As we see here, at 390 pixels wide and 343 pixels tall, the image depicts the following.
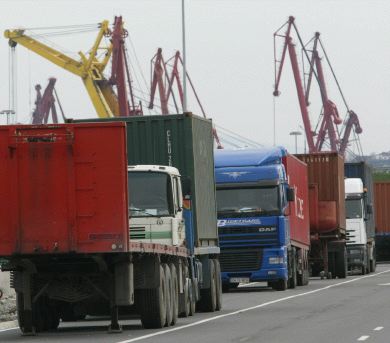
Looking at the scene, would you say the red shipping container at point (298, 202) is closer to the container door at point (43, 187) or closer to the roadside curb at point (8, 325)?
the roadside curb at point (8, 325)

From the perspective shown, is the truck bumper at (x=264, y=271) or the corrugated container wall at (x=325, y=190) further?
the corrugated container wall at (x=325, y=190)

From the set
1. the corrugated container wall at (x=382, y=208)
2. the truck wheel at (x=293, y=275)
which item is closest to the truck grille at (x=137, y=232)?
the truck wheel at (x=293, y=275)

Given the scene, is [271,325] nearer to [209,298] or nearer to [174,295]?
[174,295]

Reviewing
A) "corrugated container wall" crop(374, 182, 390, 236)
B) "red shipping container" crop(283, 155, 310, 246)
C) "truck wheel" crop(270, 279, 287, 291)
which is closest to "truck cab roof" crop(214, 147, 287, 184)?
"red shipping container" crop(283, 155, 310, 246)

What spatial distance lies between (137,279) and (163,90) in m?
114

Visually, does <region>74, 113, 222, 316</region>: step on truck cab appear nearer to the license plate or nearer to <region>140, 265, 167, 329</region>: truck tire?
<region>140, 265, 167, 329</region>: truck tire

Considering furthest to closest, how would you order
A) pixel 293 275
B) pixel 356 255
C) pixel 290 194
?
pixel 356 255 → pixel 293 275 → pixel 290 194

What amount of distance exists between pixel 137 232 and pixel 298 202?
57.1ft

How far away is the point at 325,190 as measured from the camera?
4659 cm

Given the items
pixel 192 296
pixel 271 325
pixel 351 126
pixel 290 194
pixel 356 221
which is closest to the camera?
pixel 271 325

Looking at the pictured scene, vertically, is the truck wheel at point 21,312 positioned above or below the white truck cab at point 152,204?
below

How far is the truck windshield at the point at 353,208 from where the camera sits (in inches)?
1994

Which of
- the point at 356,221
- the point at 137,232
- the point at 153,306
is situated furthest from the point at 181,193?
the point at 356,221

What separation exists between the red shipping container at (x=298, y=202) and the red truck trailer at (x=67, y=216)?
1653cm
